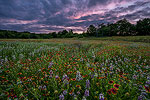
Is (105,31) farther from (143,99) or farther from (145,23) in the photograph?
(143,99)

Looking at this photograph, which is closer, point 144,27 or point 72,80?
point 72,80

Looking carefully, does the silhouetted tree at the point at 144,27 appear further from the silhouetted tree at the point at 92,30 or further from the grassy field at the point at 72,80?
the grassy field at the point at 72,80

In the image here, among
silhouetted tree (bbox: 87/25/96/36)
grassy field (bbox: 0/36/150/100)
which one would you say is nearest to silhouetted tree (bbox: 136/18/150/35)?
Answer: silhouetted tree (bbox: 87/25/96/36)

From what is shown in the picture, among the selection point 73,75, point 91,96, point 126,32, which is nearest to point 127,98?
point 91,96

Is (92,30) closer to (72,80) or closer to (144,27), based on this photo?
(144,27)

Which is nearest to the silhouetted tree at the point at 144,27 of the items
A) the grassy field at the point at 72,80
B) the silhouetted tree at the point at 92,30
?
the silhouetted tree at the point at 92,30

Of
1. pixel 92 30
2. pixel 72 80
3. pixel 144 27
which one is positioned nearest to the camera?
pixel 72 80

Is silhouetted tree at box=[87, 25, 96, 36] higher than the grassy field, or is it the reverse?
silhouetted tree at box=[87, 25, 96, 36]

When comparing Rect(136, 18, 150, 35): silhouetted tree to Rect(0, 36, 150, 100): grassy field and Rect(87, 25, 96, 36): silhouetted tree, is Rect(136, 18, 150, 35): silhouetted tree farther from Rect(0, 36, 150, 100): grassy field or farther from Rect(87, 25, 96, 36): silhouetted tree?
Rect(0, 36, 150, 100): grassy field

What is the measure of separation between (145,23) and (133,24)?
320 inches

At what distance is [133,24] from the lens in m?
63.1

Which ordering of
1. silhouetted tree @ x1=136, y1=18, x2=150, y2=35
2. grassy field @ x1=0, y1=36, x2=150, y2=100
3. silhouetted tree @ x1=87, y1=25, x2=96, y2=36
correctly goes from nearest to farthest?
grassy field @ x1=0, y1=36, x2=150, y2=100, silhouetted tree @ x1=136, y1=18, x2=150, y2=35, silhouetted tree @ x1=87, y1=25, x2=96, y2=36

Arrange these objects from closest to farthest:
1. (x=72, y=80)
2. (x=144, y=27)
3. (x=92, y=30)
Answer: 1. (x=72, y=80)
2. (x=144, y=27)
3. (x=92, y=30)

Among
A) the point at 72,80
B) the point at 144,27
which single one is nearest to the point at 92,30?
the point at 144,27
